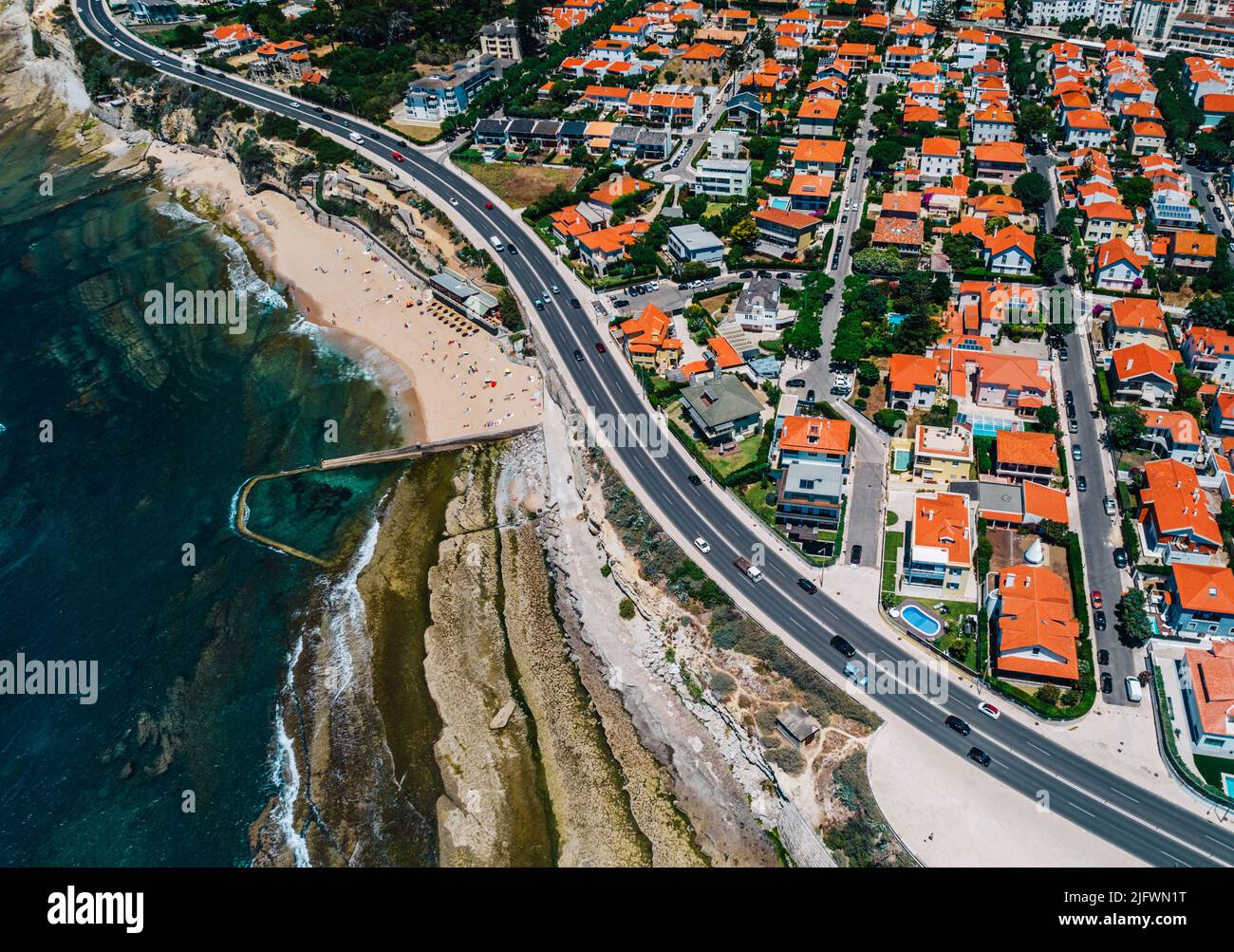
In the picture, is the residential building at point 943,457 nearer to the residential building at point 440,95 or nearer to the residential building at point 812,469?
the residential building at point 812,469

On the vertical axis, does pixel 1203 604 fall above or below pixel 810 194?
below

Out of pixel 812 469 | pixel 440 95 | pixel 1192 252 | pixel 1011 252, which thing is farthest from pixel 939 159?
pixel 440 95

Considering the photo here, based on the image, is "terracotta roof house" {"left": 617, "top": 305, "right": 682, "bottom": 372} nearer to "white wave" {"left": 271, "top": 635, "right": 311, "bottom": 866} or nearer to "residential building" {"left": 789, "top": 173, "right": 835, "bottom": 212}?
"residential building" {"left": 789, "top": 173, "right": 835, "bottom": 212}

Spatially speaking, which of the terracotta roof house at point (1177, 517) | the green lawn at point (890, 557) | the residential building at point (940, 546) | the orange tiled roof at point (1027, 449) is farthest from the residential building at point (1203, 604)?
the green lawn at point (890, 557)

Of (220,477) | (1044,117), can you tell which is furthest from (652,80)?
(220,477)

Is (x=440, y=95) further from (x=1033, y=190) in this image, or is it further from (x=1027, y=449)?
(x=1027, y=449)
